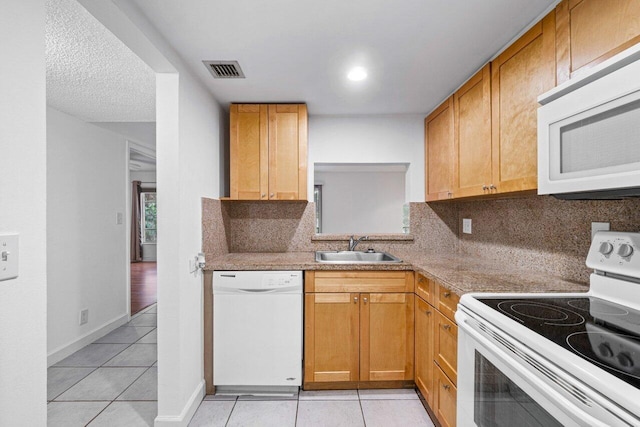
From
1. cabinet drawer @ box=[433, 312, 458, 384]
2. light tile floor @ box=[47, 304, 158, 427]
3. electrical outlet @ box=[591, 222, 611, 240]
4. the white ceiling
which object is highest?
the white ceiling

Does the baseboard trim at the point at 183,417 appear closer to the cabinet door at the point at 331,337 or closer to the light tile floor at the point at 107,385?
the light tile floor at the point at 107,385

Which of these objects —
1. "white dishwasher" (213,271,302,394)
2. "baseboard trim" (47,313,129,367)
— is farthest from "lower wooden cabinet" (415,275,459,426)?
"baseboard trim" (47,313,129,367)

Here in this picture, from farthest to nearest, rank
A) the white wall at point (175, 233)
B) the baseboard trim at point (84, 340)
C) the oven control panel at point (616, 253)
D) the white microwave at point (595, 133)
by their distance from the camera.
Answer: the baseboard trim at point (84, 340) → the white wall at point (175, 233) → the oven control panel at point (616, 253) → the white microwave at point (595, 133)

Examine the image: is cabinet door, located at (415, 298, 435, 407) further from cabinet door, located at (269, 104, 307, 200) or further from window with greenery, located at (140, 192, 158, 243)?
window with greenery, located at (140, 192, 158, 243)

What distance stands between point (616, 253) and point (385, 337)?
1.40 metres

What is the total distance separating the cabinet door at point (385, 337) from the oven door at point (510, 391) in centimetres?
86

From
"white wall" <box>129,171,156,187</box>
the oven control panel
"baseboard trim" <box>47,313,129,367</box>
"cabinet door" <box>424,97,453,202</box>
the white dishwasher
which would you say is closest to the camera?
the oven control panel

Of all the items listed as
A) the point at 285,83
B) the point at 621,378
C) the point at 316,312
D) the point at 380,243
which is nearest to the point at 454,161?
the point at 380,243

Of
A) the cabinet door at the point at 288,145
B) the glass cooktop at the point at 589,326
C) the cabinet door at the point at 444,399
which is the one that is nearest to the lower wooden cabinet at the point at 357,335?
the cabinet door at the point at 444,399

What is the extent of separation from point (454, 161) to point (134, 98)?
256 centimetres

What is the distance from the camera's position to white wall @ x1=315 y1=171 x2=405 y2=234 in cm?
566

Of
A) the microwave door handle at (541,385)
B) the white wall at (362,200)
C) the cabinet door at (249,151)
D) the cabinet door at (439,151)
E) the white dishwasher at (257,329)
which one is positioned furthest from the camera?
the white wall at (362,200)

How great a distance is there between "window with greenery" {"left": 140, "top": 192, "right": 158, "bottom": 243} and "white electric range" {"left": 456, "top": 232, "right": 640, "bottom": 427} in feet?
26.9

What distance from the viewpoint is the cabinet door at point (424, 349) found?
1871mm
